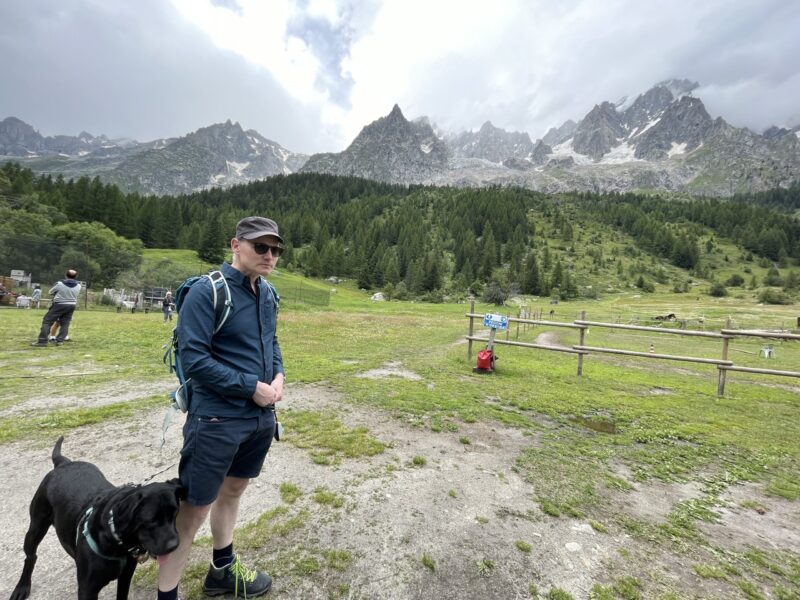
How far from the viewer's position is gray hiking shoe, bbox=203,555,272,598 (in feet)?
10.2

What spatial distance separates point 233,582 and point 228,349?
2.12 metres

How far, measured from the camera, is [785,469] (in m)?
6.64

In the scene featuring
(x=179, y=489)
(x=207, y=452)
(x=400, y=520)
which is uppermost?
(x=207, y=452)

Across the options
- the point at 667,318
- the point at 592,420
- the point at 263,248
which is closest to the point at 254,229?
the point at 263,248

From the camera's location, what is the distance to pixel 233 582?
3107mm

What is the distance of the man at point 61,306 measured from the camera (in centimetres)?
1302

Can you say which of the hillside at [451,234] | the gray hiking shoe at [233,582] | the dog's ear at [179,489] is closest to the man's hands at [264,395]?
the dog's ear at [179,489]

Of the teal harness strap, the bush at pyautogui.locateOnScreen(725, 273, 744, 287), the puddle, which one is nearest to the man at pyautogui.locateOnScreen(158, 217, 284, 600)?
the teal harness strap

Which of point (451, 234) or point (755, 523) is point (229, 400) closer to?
point (755, 523)

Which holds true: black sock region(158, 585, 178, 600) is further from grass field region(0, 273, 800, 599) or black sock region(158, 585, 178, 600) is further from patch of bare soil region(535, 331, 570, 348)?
patch of bare soil region(535, 331, 570, 348)

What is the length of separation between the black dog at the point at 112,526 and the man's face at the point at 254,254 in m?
1.69

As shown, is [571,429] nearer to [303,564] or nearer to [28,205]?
[303,564]

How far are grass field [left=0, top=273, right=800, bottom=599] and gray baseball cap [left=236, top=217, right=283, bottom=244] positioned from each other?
3724 millimetres

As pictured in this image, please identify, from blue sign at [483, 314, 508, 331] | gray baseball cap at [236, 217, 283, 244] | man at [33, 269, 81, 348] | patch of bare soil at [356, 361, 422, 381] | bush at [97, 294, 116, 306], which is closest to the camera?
gray baseball cap at [236, 217, 283, 244]
